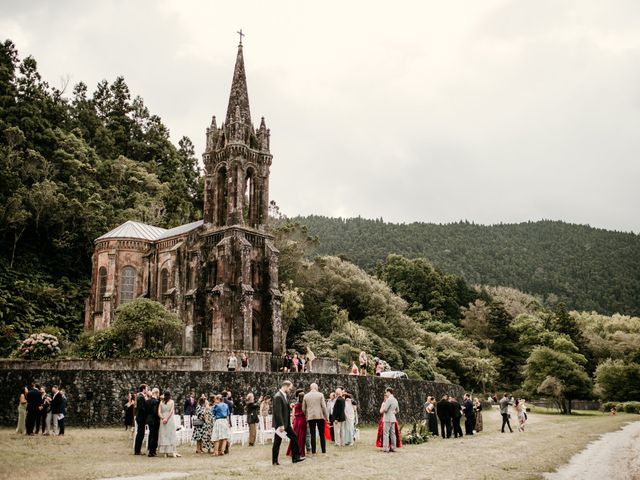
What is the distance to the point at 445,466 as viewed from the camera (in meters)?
14.2

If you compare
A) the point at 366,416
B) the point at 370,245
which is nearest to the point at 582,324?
the point at 370,245

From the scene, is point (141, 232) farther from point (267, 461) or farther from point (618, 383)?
point (618, 383)

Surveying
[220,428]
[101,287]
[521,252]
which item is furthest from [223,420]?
[521,252]

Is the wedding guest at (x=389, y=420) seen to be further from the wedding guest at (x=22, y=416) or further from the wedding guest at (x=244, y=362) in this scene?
the wedding guest at (x=244, y=362)

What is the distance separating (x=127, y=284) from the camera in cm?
4850

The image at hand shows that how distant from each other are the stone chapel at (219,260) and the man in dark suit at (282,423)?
26.3 metres

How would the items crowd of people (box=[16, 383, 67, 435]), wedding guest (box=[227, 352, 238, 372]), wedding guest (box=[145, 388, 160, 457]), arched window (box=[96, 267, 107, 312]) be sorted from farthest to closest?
arched window (box=[96, 267, 107, 312])
wedding guest (box=[227, 352, 238, 372])
crowd of people (box=[16, 383, 67, 435])
wedding guest (box=[145, 388, 160, 457])

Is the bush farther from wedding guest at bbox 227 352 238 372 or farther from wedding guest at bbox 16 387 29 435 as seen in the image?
wedding guest at bbox 16 387 29 435

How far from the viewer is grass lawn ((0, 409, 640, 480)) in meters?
12.8

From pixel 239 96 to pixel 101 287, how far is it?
62.5 feet

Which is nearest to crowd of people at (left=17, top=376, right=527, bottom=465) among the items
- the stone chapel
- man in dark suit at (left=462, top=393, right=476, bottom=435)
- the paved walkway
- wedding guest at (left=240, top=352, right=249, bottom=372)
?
the paved walkway

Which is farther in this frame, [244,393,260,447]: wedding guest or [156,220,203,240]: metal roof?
[156,220,203,240]: metal roof

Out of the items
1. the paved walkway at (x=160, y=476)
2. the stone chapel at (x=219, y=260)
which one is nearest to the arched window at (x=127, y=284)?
the stone chapel at (x=219, y=260)

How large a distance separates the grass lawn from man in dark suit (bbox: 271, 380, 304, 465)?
1.12 feet
